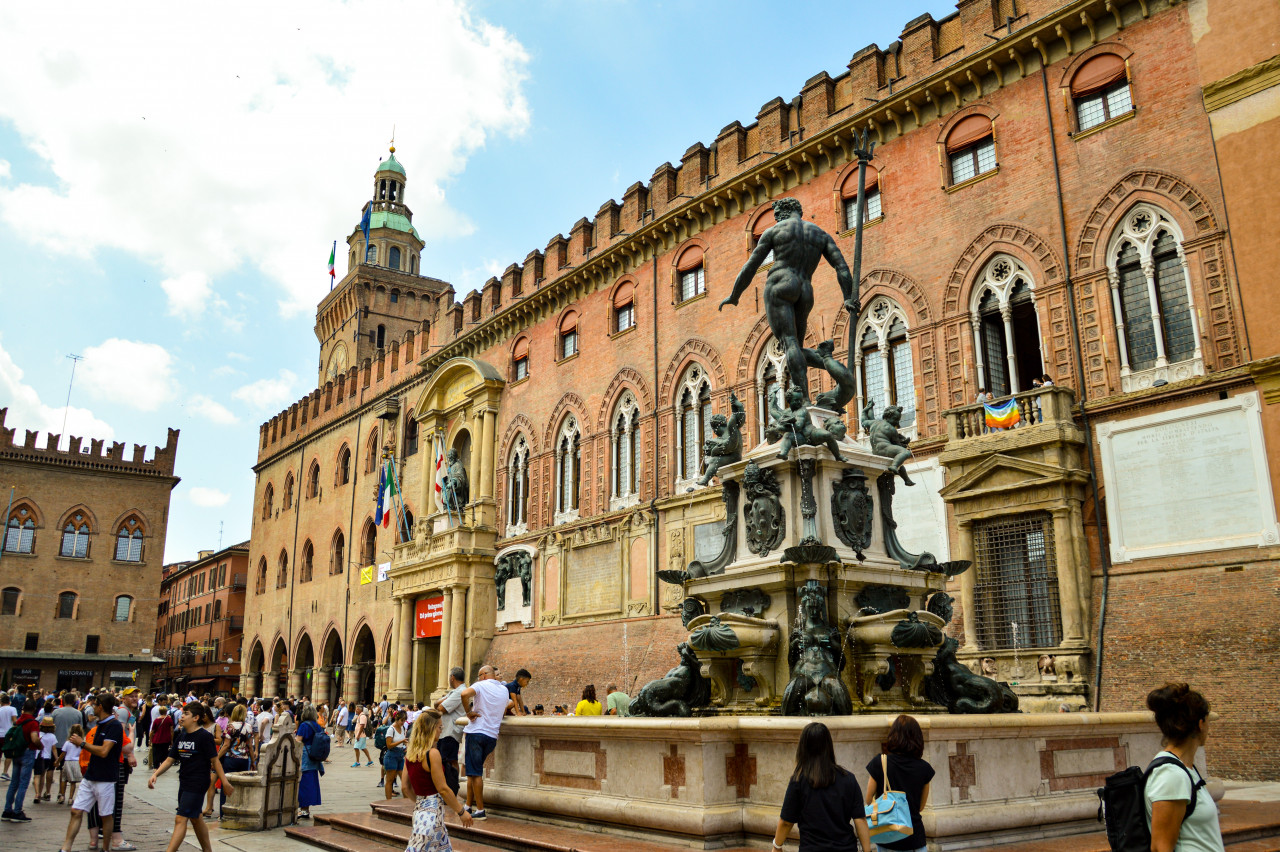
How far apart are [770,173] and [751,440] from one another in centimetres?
587

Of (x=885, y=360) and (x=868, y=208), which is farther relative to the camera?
(x=868, y=208)

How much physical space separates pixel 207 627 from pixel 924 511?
159 ft

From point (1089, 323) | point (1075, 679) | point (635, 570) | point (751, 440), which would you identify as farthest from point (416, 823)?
point (635, 570)

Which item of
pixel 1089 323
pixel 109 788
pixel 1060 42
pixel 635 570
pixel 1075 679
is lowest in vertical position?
pixel 109 788

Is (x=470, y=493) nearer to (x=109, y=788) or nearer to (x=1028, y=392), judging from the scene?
(x=1028, y=392)

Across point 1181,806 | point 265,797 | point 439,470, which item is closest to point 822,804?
point 1181,806

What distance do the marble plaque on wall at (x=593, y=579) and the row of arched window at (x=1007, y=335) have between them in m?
1.57

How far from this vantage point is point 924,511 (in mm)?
17125

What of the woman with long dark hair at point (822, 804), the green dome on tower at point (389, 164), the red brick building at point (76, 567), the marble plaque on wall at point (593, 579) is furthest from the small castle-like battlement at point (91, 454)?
the woman with long dark hair at point (822, 804)

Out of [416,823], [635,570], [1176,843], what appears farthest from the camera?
[635,570]

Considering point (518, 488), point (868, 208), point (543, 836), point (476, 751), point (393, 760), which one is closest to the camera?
point (543, 836)

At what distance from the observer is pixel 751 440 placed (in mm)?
20875

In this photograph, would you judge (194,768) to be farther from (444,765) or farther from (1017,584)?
(1017,584)

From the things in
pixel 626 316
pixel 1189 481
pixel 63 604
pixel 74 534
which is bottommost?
pixel 1189 481
